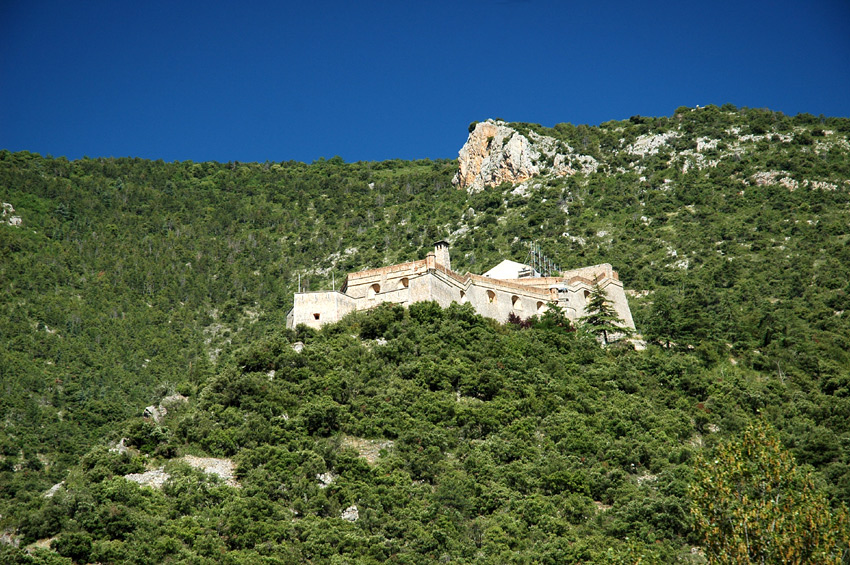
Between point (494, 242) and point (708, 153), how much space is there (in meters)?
23.3

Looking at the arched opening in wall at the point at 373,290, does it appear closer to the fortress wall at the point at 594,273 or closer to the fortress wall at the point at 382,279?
the fortress wall at the point at 382,279

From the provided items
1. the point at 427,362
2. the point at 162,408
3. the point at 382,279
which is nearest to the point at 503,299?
the point at 382,279

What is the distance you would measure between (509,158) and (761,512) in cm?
7633

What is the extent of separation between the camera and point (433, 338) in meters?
43.3

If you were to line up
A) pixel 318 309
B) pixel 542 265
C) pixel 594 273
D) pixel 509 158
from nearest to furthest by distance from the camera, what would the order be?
pixel 318 309, pixel 594 273, pixel 542 265, pixel 509 158

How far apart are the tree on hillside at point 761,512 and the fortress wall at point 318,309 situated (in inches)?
1026

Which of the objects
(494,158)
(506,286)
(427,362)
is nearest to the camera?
(427,362)

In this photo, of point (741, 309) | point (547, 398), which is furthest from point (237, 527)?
point (741, 309)

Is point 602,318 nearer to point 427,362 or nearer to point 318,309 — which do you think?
point 427,362

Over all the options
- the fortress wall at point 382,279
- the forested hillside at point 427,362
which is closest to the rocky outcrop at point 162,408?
the forested hillside at point 427,362

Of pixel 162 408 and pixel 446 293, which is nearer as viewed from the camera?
pixel 162 408

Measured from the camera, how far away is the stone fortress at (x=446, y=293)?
4638 cm

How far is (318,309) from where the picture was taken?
46000mm

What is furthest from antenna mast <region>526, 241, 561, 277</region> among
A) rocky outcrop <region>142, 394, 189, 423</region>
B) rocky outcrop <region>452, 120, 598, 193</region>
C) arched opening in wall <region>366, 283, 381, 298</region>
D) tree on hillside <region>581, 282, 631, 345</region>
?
rocky outcrop <region>142, 394, 189, 423</region>
